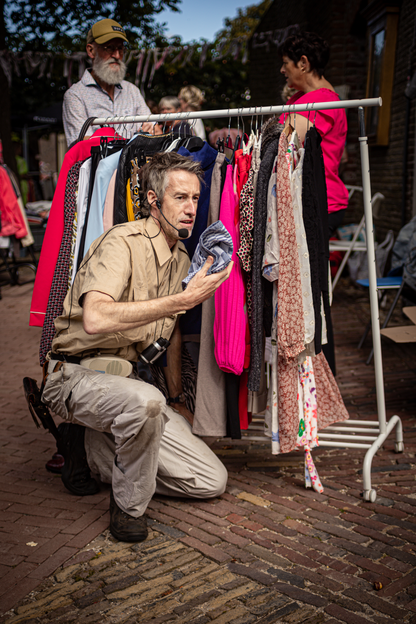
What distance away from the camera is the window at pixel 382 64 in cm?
762

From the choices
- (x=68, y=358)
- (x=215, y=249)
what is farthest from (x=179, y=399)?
(x=215, y=249)

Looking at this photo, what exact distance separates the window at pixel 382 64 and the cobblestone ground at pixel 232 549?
540 cm

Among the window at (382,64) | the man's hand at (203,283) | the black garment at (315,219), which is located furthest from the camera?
the window at (382,64)

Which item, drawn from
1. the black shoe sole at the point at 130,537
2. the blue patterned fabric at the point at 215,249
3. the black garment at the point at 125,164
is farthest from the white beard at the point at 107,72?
the black shoe sole at the point at 130,537

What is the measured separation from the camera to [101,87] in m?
4.30

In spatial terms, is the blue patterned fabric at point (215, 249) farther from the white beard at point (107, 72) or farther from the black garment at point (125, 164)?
the white beard at point (107, 72)

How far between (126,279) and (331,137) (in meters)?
1.70

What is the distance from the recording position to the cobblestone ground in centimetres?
224

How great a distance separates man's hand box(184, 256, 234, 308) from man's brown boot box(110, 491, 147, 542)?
107cm

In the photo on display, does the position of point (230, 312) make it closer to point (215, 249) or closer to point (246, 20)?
point (215, 249)

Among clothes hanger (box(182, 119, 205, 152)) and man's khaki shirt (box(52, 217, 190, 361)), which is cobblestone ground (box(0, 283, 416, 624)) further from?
clothes hanger (box(182, 119, 205, 152))

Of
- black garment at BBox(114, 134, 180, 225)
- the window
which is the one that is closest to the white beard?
black garment at BBox(114, 134, 180, 225)

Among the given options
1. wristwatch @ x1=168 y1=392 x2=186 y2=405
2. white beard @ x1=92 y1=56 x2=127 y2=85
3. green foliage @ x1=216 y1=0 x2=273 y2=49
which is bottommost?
wristwatch @ x1=168 y1=392 x2=186 y2=405

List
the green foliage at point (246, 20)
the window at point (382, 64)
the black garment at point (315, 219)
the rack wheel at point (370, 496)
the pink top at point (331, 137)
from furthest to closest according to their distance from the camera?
the green foliage at point (246, 20) → the window at point (382, 64) → the pink top at point (331, 137) → the rack wheel at point (370, 496) → the black garment at point (315, 219)
